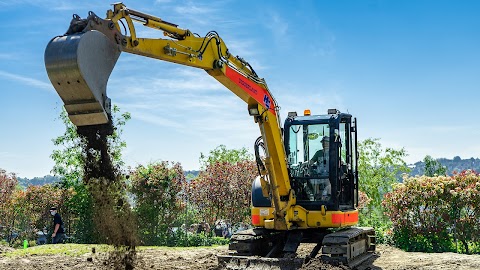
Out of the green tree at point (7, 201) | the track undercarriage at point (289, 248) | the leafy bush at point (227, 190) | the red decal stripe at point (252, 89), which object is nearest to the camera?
the red decal stripe at point (252, 89)

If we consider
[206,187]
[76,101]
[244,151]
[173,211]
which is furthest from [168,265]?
[244,151]

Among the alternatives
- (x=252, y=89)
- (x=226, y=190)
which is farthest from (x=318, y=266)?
(x=226, y=190)

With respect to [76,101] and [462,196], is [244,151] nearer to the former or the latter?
[462,196]

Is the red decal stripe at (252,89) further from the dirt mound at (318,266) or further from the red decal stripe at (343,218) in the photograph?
the dirt mound at (318,266)

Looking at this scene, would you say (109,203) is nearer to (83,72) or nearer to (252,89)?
(252,89)

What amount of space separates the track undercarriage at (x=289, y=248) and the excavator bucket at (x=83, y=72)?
4.41m

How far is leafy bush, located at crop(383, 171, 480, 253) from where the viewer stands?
16.8 metres

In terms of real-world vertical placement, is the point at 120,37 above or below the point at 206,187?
above

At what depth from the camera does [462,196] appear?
16734 millimetres

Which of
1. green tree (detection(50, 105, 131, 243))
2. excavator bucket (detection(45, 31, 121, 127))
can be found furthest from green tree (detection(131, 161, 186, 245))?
excavator bucket (detection(45, 31, 121, 127))

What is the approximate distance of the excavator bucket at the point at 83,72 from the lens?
7.56 m

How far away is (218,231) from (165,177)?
6656 mm

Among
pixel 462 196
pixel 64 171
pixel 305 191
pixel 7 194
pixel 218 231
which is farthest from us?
pixel 7 194

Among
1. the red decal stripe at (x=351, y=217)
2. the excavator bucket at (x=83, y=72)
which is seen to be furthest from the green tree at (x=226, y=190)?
the excavator bucket at (x=83, y=72)
